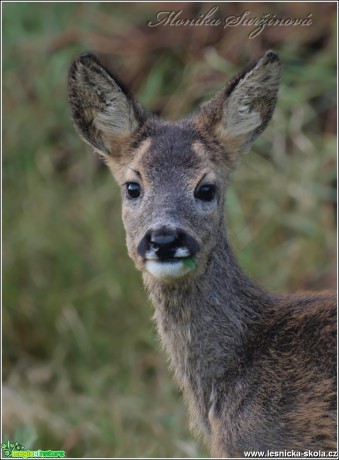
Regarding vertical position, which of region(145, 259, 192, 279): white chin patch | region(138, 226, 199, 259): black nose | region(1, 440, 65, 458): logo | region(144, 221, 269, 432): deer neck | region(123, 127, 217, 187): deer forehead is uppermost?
region(123, 127, 217, 187): deer forehead

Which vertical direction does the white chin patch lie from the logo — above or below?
above

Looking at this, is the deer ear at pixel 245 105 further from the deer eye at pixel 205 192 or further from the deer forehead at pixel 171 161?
the deer eye at pixel 205 192

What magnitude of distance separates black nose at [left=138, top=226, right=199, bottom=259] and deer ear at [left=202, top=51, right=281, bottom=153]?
727 millimetres

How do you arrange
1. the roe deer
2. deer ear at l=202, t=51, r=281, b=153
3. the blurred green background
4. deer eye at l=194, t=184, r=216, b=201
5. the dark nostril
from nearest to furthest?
1. the dark nostril
2. the roe deer
3. deer eye at l=194, t=184, r=216, b=201
4. deer ear at l=202, t=51, r=281, b=153
5. the blurred green background

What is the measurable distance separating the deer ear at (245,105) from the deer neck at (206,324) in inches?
18.5

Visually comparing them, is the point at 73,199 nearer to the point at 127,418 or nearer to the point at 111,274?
the point at 111,274

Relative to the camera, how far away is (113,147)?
4777 mm

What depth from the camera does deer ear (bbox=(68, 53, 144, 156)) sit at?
4.64 meters

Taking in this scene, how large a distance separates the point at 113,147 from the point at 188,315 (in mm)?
831

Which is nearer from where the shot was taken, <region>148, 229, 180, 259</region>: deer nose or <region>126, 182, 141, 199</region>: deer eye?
<region>148, 229, 180, 259</region>: deer nose

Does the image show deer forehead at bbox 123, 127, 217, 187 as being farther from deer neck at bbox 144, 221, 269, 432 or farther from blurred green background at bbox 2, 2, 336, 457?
blurred green background at bbox 2, 2, 336, 457

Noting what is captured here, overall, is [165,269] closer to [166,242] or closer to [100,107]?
[166,242]

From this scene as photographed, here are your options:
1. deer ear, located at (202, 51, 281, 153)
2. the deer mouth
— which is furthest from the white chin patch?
deer ear, located at (202, 51, 281, 153)

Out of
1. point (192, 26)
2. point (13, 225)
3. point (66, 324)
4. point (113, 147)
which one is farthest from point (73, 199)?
point (113, 147)
